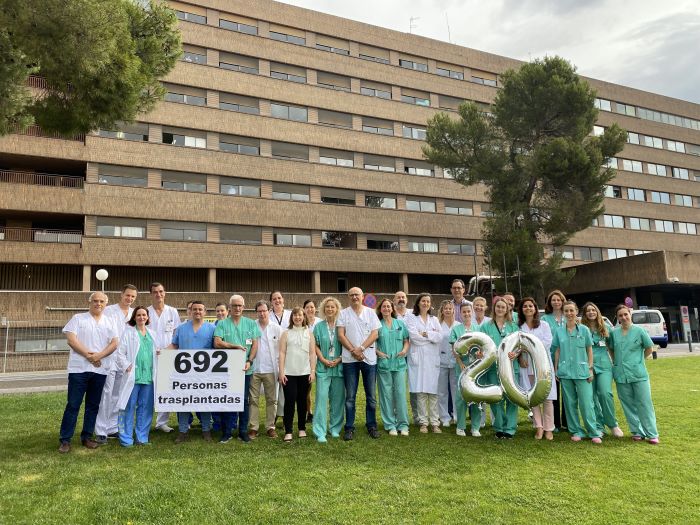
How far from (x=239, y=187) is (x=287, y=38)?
39.5ft

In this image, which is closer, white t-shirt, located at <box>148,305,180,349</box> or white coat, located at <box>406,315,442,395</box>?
white coat, located at <box>406,315,442,395</box>

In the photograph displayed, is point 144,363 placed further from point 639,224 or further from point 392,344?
point 639,224

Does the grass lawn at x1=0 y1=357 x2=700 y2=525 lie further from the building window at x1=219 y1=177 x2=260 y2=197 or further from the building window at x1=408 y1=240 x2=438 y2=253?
the building window at x1=408 y1=240 x2=438 y2=253

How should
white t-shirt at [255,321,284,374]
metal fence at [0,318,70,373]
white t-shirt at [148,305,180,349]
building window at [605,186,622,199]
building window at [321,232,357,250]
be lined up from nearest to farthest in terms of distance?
white t-shirt at [255,321,284,374]
white t-shirt at [148,305,180,349]
metal fence at [0,318,70,373]
building window at [321,232,357,250]
building window at [605,186,622,199]

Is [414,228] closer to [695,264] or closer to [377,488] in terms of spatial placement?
[695,264]

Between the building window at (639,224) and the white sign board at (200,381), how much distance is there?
48310mm

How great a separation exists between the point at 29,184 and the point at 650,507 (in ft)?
101

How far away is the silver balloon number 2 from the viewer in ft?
23.2

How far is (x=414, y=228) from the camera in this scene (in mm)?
38250

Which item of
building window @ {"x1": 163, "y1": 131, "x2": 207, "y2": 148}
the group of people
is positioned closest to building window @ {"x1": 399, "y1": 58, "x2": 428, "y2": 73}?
building window @ {"x1": 163, "y1": 131, "x2": 207, "y2": 148}

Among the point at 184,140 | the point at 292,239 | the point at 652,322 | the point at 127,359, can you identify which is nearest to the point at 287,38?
the point at 184,140

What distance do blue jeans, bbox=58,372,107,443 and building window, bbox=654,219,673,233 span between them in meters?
52.2

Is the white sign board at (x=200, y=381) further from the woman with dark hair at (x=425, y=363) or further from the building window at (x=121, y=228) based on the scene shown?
the building window at (x=121, y=228)

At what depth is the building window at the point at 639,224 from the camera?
47.2 metres
